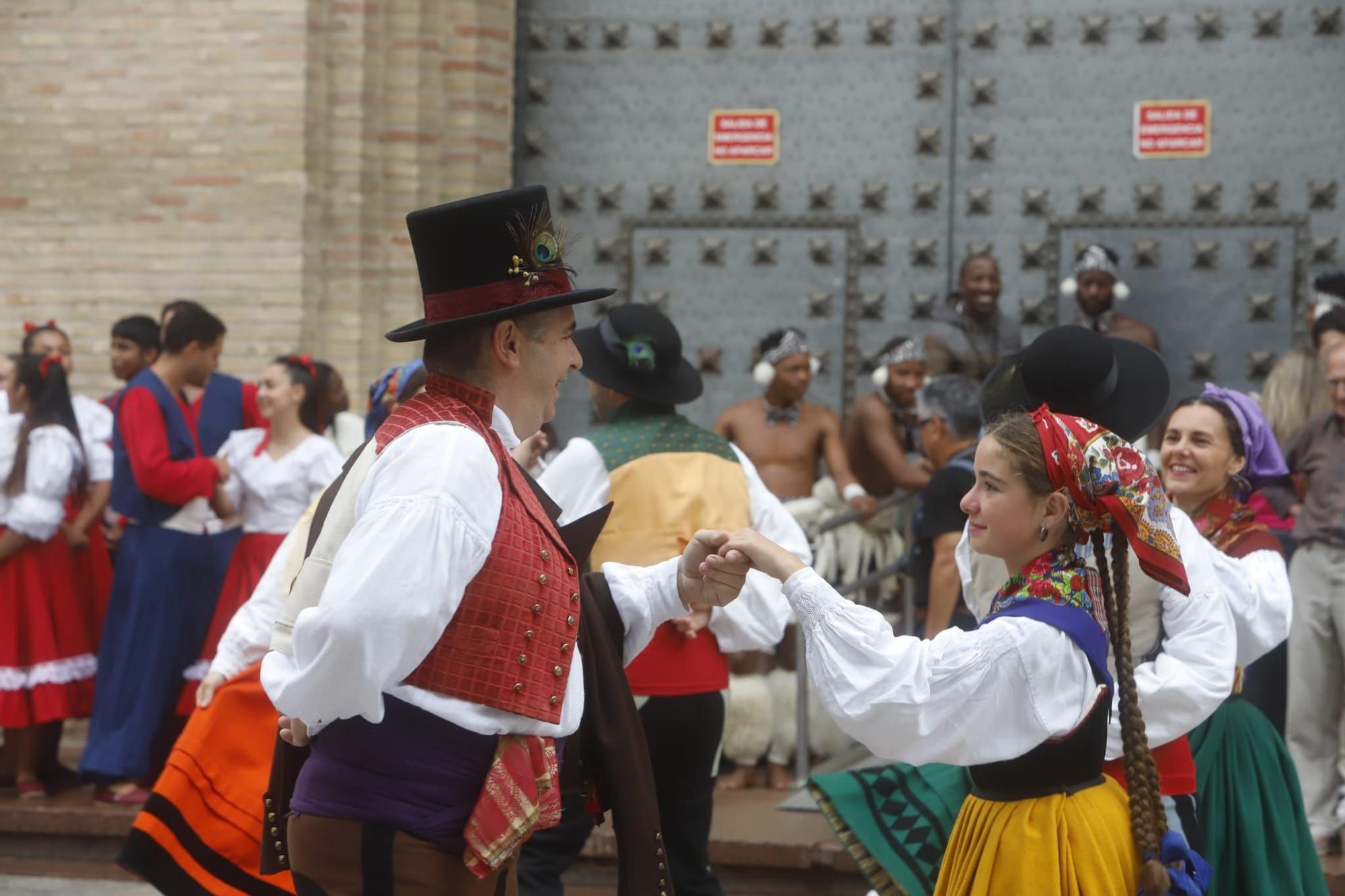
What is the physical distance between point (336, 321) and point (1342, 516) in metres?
4.97

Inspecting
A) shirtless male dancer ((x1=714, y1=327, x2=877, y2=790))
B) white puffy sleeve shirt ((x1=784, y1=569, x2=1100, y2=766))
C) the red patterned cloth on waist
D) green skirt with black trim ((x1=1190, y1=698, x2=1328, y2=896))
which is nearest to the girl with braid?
white puffy sleeve shirt ((x1=784, y1=569, x2=1100, y2=766))

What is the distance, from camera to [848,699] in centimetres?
325

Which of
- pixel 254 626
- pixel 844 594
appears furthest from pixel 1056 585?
pixel 844 594

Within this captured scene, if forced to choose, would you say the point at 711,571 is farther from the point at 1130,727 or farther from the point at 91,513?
the point at 91,513

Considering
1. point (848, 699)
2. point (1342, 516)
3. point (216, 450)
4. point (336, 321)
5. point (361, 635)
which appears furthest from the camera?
point (336, 321)

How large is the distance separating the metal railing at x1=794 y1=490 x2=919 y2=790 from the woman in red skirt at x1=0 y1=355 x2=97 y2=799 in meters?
3.07

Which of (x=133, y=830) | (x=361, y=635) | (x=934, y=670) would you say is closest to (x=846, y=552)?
(x=133, y=830)

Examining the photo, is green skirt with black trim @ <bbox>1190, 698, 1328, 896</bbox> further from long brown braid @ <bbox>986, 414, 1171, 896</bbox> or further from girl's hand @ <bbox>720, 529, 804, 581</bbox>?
girl's hand @ <bbox>720, 529, 804, 581</bbox>

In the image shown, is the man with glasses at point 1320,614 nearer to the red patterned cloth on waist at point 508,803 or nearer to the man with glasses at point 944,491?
the man with glasses at point 944,491

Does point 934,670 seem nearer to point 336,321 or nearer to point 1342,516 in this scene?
point 1342,516

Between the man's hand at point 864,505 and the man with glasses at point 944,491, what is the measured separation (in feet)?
2.31

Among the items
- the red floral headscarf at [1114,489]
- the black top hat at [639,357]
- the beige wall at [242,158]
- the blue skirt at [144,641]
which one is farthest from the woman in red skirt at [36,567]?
the red floral headscarf at [1114,489]

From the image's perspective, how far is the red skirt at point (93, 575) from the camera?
775 centimetres

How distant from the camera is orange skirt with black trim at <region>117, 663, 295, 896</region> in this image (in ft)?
16.4
